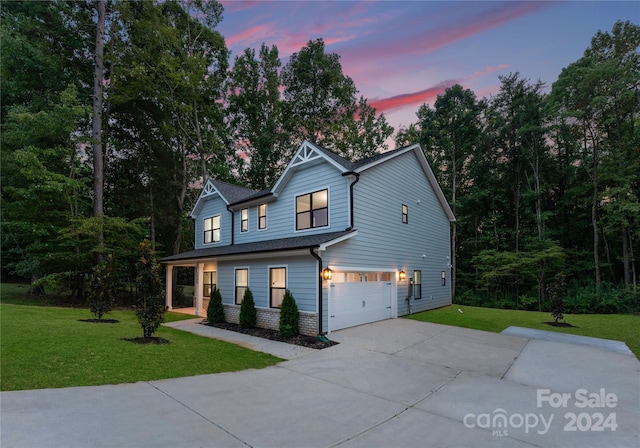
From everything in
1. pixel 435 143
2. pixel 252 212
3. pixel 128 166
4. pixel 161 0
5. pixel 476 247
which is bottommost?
pixel 476 247

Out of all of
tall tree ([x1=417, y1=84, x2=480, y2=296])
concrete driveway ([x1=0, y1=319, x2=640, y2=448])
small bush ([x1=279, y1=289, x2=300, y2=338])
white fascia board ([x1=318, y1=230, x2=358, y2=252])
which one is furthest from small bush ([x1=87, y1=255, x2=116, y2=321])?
tall tree ([x1=417, y1=84, x2=480, y2=296])

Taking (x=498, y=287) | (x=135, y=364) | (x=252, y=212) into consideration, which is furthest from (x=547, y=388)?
(x=498, y=287)

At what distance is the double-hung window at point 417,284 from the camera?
15.2 meters

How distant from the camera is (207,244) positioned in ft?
59.3

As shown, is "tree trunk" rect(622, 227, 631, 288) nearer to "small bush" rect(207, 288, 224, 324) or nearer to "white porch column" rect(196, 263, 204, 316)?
"small bush" rect(207, 288, 224, 324)

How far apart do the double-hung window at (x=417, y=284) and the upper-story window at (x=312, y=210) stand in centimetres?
617

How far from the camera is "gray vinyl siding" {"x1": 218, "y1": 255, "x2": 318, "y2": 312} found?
10445 mm

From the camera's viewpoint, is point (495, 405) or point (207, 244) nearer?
point (495, 405)

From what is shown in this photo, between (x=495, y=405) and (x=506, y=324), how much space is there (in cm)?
909

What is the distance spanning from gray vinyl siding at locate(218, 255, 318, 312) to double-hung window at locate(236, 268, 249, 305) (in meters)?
0.23

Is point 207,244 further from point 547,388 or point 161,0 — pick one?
point 161,0

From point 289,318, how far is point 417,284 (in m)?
7.86

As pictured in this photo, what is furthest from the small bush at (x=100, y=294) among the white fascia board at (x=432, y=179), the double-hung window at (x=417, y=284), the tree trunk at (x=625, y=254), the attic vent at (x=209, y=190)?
the tree trunk at (x=625, y=254)

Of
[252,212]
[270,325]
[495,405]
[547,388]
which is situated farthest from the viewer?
[252,212]
